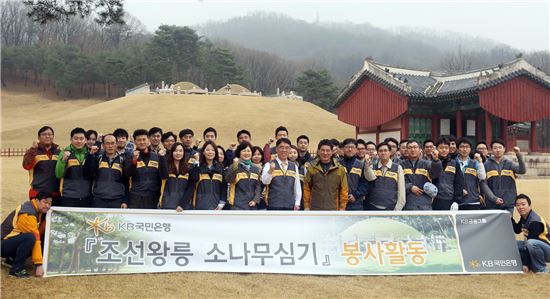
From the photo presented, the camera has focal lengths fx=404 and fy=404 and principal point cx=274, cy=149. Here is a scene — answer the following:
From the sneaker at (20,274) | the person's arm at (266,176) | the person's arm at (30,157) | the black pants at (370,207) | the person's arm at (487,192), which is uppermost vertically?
the person's arm at (30,157)

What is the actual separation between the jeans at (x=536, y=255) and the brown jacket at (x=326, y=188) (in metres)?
2.40

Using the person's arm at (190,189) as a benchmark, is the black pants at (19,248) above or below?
below

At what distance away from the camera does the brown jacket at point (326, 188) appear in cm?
543

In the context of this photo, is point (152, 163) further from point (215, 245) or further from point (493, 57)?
point (493, 57)

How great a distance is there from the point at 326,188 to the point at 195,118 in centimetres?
3188

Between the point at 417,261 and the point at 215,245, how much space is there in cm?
252

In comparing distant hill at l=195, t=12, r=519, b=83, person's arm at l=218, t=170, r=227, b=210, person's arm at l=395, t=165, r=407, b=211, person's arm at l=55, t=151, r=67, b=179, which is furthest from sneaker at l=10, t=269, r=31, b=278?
distant hill at l=195, t=12, r=519, b=83

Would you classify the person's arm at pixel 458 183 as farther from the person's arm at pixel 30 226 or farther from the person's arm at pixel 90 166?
the person's arm at pixel 30 226

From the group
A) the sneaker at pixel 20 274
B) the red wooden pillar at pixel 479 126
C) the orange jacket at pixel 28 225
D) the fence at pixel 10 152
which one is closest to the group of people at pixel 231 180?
the orange jacket at pixel 28 225

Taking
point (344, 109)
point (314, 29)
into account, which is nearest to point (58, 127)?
point (344, 109)

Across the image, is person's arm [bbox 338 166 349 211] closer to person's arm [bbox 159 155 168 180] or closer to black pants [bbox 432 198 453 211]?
black pants [bbox 432 198 453 211]

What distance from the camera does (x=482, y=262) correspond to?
5.11 meters

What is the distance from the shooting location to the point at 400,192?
570 cm

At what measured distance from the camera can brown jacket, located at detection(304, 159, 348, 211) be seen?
17.8 ft
